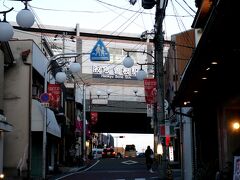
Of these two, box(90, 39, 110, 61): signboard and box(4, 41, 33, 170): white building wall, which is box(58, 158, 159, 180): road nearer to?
box(4, 41, 33, 170): white building wall

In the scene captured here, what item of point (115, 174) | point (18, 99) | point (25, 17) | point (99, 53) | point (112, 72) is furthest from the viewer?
point (112, 72)

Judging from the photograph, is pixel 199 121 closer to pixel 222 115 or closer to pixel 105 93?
pixel 222 115

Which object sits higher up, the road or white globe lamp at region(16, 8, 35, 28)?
white globe lamp at region(16, 8, 35, 28)

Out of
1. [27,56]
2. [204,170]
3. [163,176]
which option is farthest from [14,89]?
[204,170]

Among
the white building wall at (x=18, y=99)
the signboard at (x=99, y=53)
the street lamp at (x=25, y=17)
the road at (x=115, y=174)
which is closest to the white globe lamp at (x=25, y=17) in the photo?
the street lamp at (x=25, y=17)

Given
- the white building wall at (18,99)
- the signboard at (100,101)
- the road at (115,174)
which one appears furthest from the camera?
the signboard at (100,101)

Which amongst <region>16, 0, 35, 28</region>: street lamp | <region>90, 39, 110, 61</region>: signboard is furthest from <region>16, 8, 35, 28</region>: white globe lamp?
<region>90, 39, 110, 61</region>: signboard

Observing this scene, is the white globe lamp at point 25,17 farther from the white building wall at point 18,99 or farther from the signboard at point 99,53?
the white building wall at point 18,99

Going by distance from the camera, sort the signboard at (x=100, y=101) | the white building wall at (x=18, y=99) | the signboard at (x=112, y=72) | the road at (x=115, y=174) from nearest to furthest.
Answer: the white building wall at (x=18, y=99) < the road at (x=115, y=174) < the signboard at (x=100, y=101) < the signboard at (x=112, y=72)

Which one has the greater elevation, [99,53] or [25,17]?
[99,53]

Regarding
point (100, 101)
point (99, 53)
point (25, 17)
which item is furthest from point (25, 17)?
point (100, 101)

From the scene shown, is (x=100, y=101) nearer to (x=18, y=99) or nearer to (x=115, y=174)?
(x=115, y=174)

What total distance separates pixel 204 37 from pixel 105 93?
62.6 metres

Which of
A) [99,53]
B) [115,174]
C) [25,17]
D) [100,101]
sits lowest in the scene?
[115,174]
